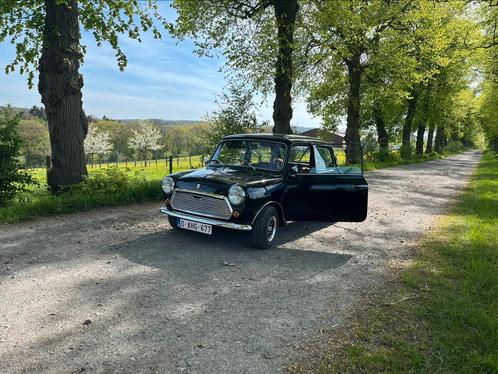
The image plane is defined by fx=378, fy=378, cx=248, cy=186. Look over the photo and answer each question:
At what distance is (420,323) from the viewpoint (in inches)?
147

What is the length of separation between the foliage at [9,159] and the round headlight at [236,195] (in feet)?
16.7

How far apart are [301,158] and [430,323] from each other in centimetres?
383

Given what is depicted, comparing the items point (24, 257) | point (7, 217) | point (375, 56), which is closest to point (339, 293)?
point (24, 257)

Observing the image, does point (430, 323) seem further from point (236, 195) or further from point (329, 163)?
point (329, 163)

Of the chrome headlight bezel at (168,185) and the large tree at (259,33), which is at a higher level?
the large tree at (259,33)

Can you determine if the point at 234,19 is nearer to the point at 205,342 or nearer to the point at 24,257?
the point at 24,257

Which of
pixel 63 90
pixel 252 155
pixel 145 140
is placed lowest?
pixel 252 155

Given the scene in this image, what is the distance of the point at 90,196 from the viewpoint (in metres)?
8.77

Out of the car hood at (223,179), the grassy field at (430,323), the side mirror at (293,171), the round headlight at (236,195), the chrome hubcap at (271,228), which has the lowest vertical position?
the grassy field at (430,323)

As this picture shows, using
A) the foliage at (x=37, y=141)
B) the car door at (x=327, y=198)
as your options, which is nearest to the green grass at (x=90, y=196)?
the car door at (x=327, y=198)

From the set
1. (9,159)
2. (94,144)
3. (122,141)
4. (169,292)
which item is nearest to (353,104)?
(9,159)

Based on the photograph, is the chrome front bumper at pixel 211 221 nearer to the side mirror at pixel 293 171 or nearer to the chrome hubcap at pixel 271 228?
the chrome hubcap at pixel 271 228

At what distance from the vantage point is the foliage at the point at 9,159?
771 centimetres

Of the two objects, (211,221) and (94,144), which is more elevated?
(94,144)
